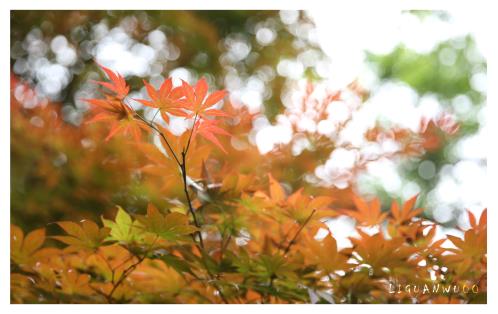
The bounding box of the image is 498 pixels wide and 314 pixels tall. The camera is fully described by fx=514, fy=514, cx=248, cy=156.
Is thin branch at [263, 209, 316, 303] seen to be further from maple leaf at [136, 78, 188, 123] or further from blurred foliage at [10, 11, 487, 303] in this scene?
maple leaf at [136, 78, 188, 123]

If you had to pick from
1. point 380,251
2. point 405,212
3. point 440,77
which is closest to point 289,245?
point 380,251

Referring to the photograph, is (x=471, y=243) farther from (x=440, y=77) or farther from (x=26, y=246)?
(x=440, y=77)

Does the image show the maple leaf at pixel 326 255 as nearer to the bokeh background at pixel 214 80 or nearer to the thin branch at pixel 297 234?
the thin branch at pixel 297 234

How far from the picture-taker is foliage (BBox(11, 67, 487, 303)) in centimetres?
76

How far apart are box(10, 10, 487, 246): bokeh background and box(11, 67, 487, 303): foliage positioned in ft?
0.75

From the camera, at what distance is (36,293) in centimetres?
87

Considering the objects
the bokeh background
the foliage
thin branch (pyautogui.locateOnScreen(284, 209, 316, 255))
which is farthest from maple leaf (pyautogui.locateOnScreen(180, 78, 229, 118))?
the bokeh background

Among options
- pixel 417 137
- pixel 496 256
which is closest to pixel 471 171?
pixel 417 137

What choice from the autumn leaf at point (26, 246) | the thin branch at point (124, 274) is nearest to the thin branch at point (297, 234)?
the thin branch at point (124, 274)

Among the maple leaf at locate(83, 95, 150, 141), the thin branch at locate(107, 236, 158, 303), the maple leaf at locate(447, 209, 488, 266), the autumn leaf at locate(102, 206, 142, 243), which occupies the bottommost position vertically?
the thin branch at locate(107, 236, 158, 303)

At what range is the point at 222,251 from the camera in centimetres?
84

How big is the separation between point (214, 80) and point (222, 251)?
Answer: 1.03 m
